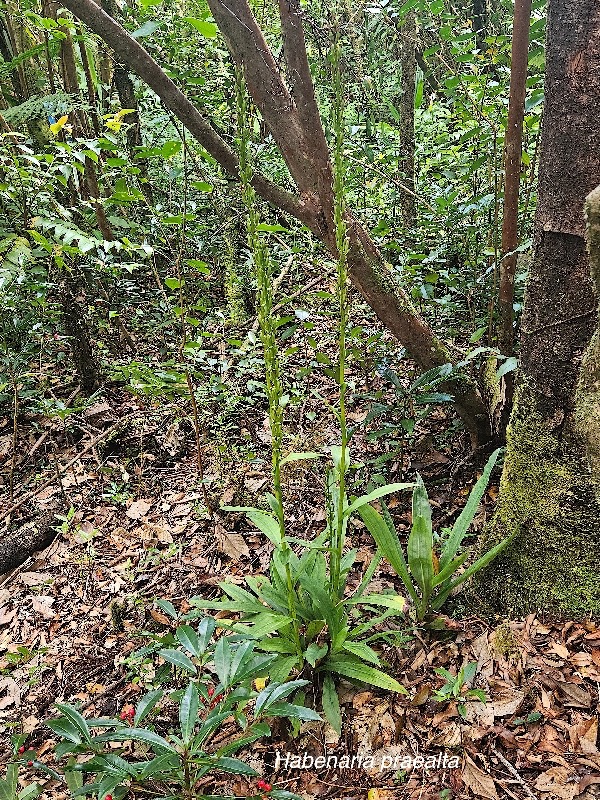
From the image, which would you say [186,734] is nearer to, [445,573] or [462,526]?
[445,573]

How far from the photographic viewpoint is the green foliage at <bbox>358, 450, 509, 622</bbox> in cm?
228

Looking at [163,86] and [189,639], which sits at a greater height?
[163,86]

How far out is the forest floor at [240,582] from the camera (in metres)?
1.89

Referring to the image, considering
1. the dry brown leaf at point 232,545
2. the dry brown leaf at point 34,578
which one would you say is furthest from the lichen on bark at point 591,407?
the dry brown leaf at point 34,578

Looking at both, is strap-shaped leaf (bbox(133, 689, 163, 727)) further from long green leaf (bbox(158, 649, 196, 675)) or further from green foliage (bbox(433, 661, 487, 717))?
green foliage (bbox(433, 661, 487, 717))

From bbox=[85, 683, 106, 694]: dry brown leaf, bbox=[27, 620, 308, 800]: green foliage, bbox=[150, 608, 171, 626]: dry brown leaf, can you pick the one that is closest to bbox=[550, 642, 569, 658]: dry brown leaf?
bbox=[27, 620, 308, 800]: green foliage

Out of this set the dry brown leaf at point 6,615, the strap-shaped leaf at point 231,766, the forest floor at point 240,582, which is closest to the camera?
the strap-shaped leaf at point 231,766

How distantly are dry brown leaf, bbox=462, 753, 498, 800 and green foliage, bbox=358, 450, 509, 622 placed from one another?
0.56 meters

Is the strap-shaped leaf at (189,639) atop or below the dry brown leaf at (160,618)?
atop

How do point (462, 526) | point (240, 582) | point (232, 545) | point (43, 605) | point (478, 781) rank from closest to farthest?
point (478, 781), point (462, 526), point (240, 582), point (43, 605), point (232, 545)

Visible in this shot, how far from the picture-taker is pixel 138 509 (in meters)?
3.30

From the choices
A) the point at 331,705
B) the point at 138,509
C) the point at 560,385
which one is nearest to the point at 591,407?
the point at 560,385

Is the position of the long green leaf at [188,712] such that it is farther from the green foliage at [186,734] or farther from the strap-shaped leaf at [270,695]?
the strap-shaped leaf at [270,695]

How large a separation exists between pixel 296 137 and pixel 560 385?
5.06 ft
